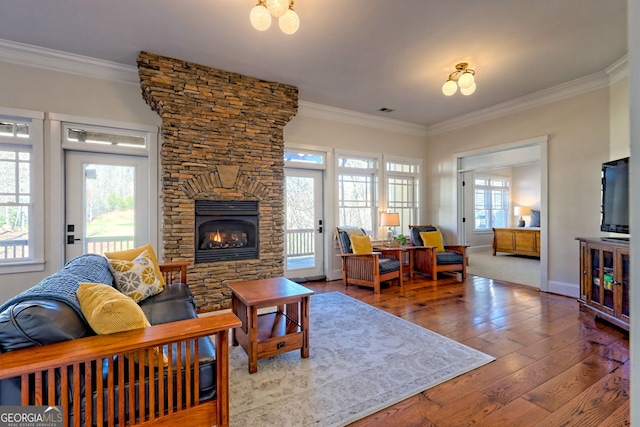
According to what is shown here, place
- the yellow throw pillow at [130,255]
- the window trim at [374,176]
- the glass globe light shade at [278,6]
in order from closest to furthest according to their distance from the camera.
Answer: the glass globe light shade at [278,6] → the yellow throw pillow at [130,255] → the window trim at [374,176]

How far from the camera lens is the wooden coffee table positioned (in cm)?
226

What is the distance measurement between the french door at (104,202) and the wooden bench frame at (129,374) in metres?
2.83

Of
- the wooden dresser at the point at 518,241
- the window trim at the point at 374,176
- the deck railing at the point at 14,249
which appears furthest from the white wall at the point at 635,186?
the wooden dresser at the point at 518,241

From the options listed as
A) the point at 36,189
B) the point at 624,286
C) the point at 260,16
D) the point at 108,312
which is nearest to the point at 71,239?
the point at 36,189

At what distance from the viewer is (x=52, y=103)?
11.0 ft

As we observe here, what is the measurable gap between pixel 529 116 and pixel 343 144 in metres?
2.89

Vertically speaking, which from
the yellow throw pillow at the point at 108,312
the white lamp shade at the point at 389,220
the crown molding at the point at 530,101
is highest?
the crown molding at the point at 530,101

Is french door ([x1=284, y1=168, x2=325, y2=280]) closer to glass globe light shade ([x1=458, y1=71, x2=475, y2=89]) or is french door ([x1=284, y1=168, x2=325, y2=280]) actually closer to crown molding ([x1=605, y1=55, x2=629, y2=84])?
glass globe light shade ([x1=458, y1=71, x2=475, y2=89])

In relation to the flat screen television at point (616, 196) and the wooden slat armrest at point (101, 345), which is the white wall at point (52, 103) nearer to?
the wooden slat armrest at point (101, 345)

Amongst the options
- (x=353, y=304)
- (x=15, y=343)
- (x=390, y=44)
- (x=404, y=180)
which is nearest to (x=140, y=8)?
(x=390, y=44)

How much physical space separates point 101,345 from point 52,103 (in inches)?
134

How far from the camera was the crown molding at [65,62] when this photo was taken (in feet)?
10.4

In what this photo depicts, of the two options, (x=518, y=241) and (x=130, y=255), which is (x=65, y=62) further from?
(x=518, y=241)

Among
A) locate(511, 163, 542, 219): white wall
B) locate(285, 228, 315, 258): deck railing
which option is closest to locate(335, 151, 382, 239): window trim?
locate(285, 228, 315, 258): deck railing
